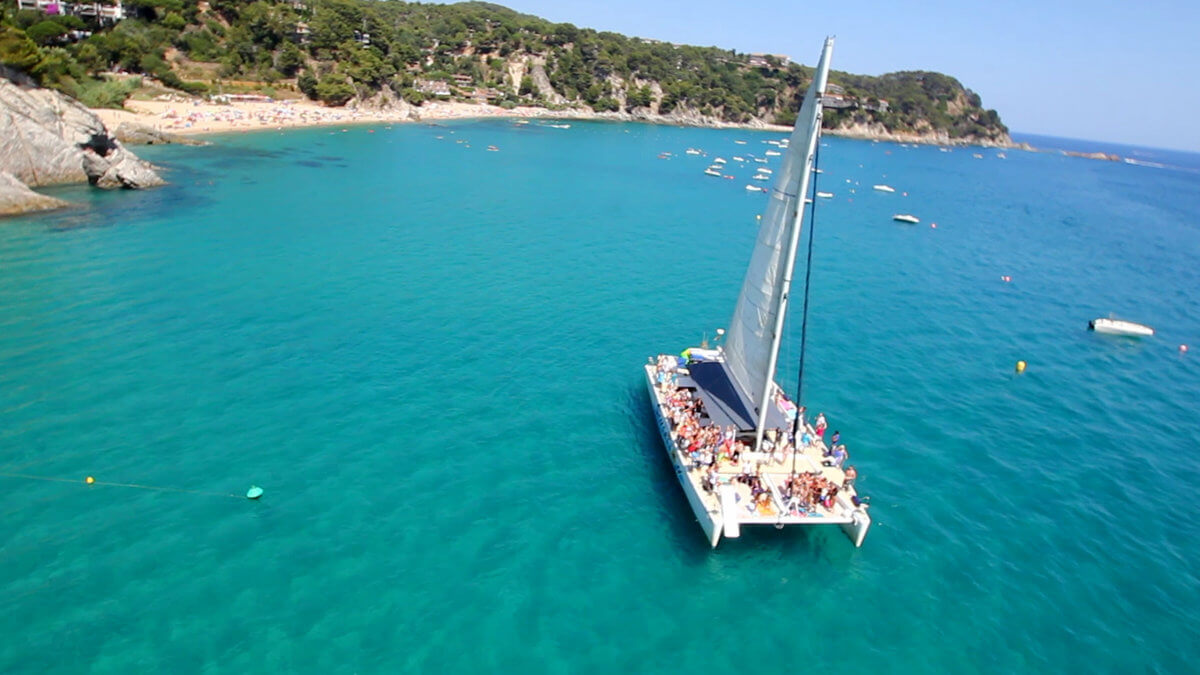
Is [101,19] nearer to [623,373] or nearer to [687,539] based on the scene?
[623,373]

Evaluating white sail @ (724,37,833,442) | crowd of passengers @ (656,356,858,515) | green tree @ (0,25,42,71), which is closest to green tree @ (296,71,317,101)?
green tree @ (0,25,42,71)

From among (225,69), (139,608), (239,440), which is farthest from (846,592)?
(225,69)

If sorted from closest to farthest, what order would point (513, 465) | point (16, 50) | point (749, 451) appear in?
point (749, 451)
point (513, 465)
point (16, 50)

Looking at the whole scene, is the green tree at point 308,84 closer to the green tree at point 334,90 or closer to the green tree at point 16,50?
the green tree at point 334,90

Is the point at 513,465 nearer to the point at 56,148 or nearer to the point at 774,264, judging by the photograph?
the point at 774,264

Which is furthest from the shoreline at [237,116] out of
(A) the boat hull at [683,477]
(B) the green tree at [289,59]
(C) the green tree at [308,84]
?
(A) the boat hull at [683,477]

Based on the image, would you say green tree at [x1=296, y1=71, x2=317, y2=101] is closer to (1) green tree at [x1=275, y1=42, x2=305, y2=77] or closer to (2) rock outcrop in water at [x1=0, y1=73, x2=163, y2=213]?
(1) green tree at [x1=275, y1=42, x2=305, y2=77]

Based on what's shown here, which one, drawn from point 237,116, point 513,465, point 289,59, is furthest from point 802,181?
point 289,59
